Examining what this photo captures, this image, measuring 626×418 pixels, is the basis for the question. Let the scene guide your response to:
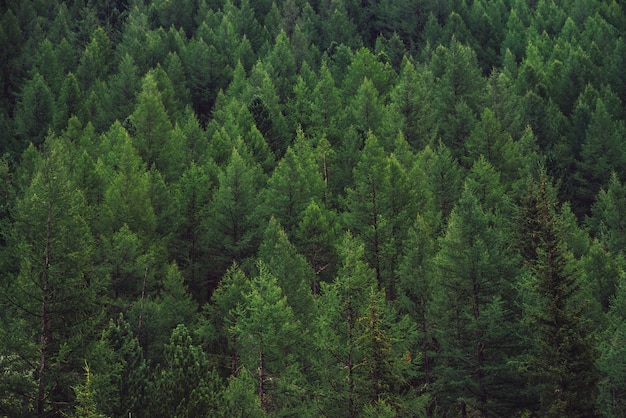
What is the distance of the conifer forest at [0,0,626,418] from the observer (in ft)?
83.8

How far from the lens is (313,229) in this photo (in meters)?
38.5

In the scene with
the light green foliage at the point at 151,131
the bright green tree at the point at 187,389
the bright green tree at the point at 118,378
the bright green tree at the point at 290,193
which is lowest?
the light green foliage at the point at 151,131

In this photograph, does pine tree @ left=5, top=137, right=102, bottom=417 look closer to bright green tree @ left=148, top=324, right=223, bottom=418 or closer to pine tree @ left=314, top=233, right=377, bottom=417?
bright green tree @ left=148, top=324, right=223, bottom=418

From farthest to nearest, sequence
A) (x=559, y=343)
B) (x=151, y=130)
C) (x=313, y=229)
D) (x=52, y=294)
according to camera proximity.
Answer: (x=151, y=130) < (x=313, y=229) < (x=52, y=294) < (x=559, y=343)

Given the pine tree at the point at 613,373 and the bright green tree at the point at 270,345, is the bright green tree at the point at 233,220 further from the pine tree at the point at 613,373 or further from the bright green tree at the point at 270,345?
the pine tree at the point at 613,373

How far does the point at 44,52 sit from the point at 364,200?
4723cm

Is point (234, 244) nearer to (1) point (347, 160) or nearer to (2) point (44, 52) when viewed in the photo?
(1) point (347, 160)

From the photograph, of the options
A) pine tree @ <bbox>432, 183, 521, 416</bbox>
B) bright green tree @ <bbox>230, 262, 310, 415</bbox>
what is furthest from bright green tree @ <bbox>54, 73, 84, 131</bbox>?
pine tree @ <bbox>432, 183, 521, 416</bbox>

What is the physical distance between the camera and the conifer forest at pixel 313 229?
83.8 ft

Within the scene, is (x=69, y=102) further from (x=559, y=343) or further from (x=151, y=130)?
(x=559, y=343)

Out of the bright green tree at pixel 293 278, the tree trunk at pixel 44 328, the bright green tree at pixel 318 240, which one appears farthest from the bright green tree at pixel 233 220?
the tree trunk at pixel 44 328

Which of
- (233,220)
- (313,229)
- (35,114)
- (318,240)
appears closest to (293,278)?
(318,240)

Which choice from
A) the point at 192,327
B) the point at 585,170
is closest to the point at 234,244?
the point at 192,327

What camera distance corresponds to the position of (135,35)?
3147 inches
